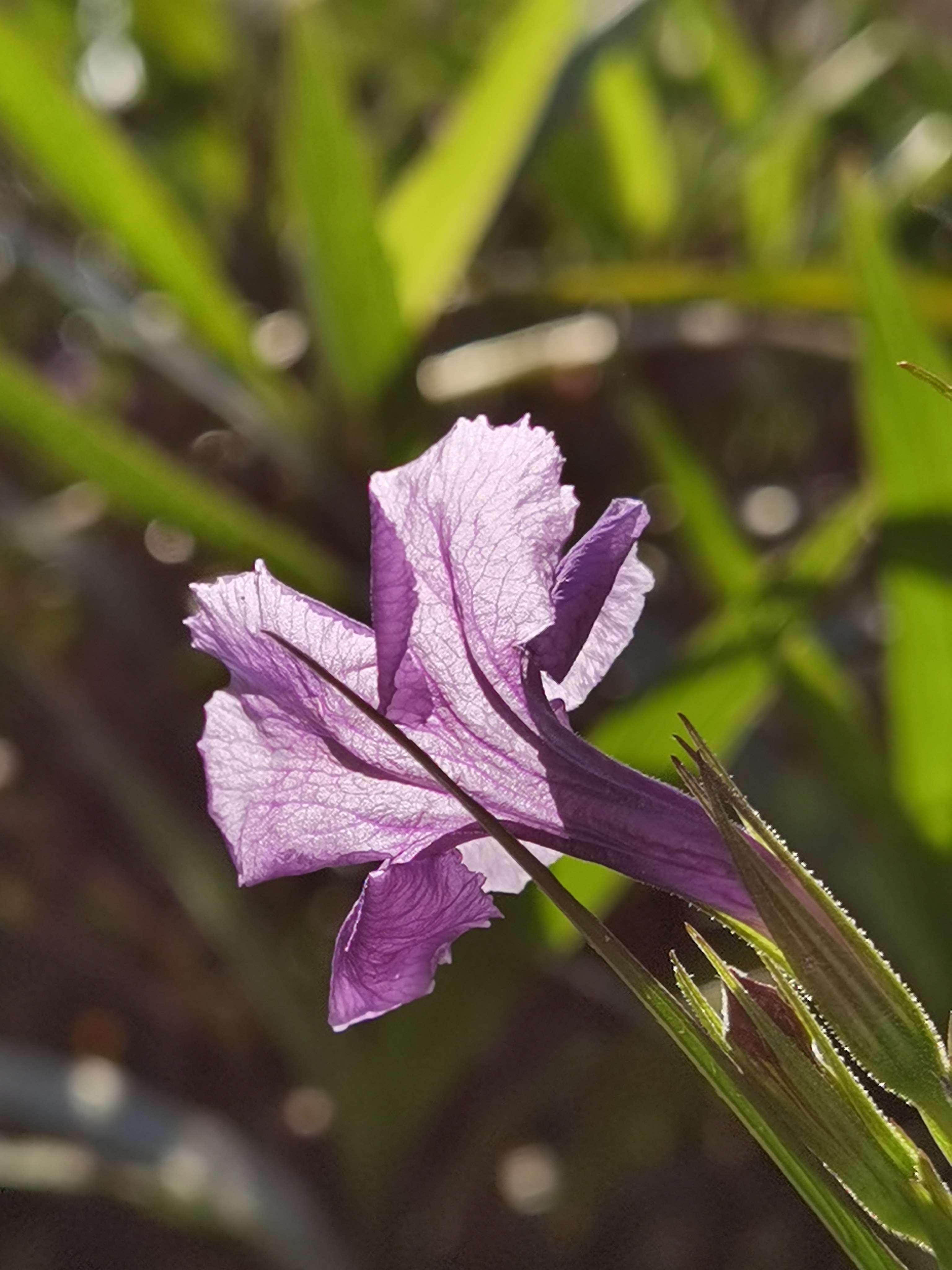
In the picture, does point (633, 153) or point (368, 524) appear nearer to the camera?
point (368, 524)

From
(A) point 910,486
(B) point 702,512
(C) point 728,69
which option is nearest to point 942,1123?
(A) point 910,486

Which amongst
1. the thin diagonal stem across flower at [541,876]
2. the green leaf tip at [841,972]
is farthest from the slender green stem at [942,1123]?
the thin diagonal stem across flower at [541,876]

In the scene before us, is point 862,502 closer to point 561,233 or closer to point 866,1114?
point 866,1114

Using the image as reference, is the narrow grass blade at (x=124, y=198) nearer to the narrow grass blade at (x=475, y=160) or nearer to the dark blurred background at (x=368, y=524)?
the dark blurred background at (x=368, y=524)

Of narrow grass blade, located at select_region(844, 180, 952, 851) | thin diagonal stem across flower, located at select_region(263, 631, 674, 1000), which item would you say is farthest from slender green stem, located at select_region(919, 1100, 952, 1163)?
narrow grass blade, located at select_region(844, 180, 952, 851)

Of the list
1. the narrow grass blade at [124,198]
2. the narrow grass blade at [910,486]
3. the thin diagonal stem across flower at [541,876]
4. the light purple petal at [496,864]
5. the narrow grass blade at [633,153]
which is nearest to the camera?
the thin diagonal stem across flower at [541,876]

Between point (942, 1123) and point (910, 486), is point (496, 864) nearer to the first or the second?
point (942, 1123)

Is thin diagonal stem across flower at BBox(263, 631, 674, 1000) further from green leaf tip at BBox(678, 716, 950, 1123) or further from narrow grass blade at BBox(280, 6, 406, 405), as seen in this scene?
narrow grass blade at BBox(280, 6, 406, 405)
